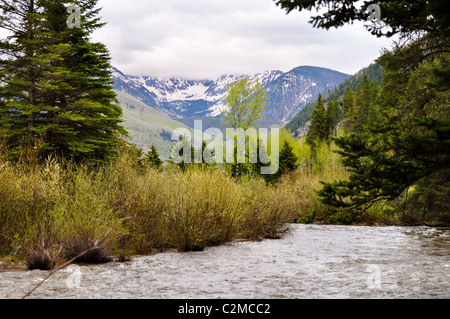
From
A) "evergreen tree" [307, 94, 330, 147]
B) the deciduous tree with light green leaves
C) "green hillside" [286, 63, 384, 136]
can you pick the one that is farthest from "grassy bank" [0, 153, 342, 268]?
"green hillside" [286, 63, 384, 136]

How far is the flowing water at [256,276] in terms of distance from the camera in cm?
580

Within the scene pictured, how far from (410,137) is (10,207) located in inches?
312

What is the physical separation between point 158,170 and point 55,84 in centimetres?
949

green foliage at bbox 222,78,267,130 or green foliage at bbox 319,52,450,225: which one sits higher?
green foliage at bbox 222,78,267,130

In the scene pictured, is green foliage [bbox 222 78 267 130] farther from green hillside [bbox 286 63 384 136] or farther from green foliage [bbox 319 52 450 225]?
green hillside [bbox 286 63 384 136]

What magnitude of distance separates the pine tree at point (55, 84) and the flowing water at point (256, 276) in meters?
11.3

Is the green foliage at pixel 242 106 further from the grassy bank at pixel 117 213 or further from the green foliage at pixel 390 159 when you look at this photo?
the green foliage at pixel 390 159

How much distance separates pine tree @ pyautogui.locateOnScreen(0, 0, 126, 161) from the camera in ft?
58.7

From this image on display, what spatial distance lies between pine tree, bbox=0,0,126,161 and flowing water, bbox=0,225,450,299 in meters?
11.3

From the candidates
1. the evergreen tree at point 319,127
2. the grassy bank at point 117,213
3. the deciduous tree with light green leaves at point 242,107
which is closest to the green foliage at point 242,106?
the deciduous tree with light green leaves at point 242,107

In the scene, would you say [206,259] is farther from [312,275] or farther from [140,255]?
[312,275]

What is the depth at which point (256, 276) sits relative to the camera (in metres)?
7.26
